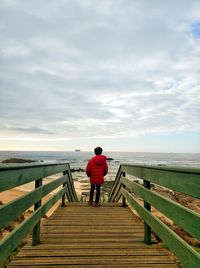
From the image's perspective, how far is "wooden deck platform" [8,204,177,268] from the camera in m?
3.47

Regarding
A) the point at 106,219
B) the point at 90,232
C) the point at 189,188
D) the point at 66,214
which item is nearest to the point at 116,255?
the point at 90,232

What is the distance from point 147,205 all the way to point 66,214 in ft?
9.88

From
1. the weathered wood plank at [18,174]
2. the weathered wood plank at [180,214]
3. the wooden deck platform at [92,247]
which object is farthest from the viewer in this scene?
the wooden deck platform at [92,247]

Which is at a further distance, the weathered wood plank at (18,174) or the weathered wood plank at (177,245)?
the weathered wood plank at (18,174)

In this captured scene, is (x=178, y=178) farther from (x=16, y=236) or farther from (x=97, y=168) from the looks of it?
(x=97, y=168)

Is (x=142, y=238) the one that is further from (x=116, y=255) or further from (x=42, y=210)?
(x=42, y=210)

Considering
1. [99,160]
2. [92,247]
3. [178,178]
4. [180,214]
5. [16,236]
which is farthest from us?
[99,160]

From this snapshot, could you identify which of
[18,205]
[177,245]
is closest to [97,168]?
[18,205]

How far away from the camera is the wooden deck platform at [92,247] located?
3.47m

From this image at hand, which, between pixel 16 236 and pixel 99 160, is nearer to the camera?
pixel 16 236

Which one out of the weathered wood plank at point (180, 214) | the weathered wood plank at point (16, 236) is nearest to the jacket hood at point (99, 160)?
the weathered wood plank at point (16, 236)

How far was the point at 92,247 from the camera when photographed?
407 centimetres

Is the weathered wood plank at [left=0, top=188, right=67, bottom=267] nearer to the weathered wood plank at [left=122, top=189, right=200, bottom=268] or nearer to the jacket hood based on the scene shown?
the weathered wood plank at [left=122, top=189, right=200, bottom=268]

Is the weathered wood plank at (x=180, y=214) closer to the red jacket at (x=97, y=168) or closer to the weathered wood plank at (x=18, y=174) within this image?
the weathered wood plank at (x=18, y=174)
